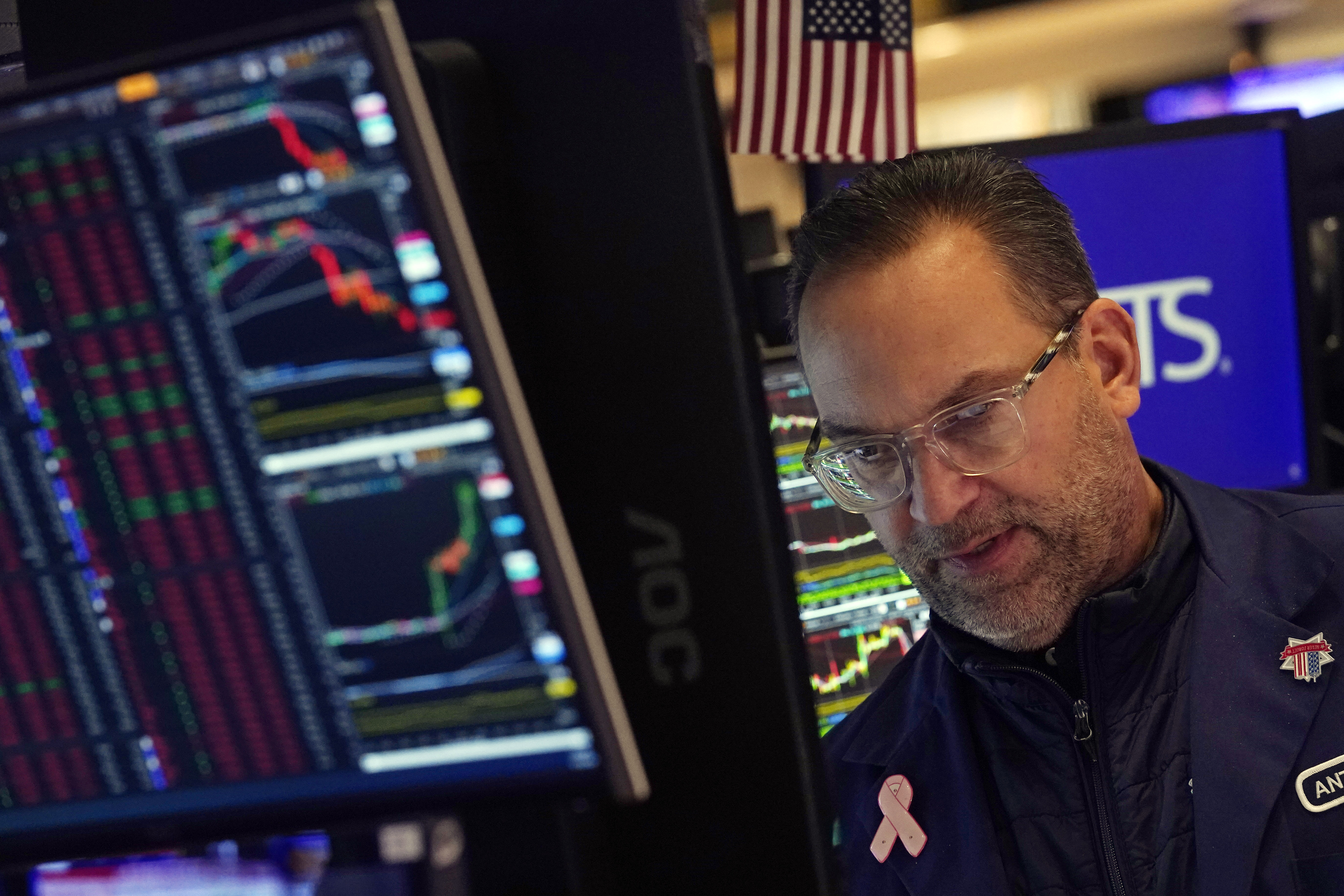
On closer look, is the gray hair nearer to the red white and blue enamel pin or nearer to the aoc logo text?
the red white and blue enamel pin

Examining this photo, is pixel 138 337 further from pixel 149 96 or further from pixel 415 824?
pixel 415 824

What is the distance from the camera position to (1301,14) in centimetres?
666

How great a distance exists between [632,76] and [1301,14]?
7.30 m

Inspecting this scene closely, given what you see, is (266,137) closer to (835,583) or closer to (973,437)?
(973,437)

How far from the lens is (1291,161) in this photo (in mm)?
2039

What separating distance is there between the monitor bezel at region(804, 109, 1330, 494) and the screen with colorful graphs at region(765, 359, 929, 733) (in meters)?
0.39

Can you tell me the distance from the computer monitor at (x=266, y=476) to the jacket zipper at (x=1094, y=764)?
0.89 metres

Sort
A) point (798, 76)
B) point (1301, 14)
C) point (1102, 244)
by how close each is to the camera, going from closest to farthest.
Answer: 1. point (1102, 244)
2. point (798, 76)
3. point (1301, 14)

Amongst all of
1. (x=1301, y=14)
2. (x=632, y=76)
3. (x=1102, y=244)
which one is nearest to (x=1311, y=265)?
(x=1102, y=244)

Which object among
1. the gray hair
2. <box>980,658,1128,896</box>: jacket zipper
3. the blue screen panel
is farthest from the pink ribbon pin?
the blue screen panel

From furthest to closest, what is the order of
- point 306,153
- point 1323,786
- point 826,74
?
point 826,74, point 1323,786, point 306,153

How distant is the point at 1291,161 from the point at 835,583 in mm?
1086

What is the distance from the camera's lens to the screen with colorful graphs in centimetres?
184

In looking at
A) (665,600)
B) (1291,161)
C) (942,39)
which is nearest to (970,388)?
(665,600)
